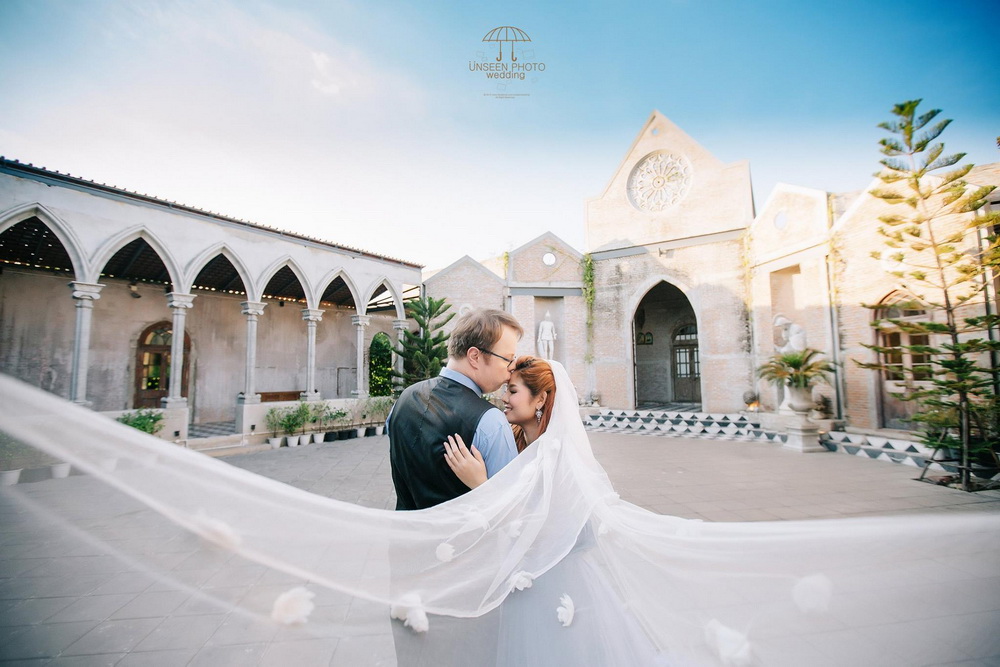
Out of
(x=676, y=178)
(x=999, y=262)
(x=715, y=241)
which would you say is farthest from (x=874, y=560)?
(x=676, y=178)

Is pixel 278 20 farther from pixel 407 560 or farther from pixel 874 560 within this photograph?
pixel 874 560

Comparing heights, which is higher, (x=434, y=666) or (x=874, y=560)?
(x=874, y=560)

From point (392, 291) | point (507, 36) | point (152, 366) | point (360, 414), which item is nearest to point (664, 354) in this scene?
point (392, 291)

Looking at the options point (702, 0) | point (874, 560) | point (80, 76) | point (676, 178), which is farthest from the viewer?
point (676, 178)

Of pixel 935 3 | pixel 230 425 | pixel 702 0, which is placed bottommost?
pixel 230 425

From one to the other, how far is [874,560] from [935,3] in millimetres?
Answer: 8479

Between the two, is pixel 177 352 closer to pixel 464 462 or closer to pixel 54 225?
pixel 54 225

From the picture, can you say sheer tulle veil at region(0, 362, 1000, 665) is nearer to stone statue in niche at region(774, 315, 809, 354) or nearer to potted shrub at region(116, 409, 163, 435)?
potted shrub at region(116, 409, 163, 435)

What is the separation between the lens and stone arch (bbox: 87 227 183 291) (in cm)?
760

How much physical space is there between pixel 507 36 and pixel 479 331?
7.26 meters

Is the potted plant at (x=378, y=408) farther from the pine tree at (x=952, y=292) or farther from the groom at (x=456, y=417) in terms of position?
the pine tree at (x=952, y=292)

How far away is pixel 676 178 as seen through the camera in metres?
13.8

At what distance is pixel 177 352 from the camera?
849 cm

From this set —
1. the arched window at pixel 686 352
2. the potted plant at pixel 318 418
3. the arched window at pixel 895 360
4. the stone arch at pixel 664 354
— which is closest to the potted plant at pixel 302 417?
the potted plant at pixel 318 418
